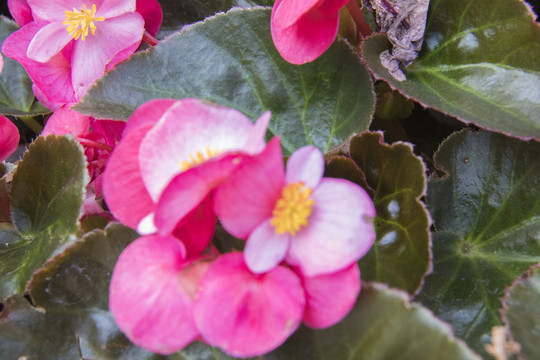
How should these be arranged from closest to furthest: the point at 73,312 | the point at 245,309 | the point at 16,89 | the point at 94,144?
the point at 245,309 → the point at 73,312 → the point at 94,144 → the point at 16,89

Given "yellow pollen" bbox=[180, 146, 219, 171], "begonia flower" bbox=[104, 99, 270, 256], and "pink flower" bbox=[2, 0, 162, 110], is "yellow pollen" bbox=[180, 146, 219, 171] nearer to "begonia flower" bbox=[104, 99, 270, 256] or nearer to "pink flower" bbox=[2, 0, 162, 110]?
"begonia flower" bbox=[104, 99, 270, 256]

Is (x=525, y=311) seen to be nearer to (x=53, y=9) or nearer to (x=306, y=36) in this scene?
(x=306, y=36)

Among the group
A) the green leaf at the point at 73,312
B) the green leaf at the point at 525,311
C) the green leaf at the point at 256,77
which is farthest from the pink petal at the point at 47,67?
the green leaf at the point at 525,311

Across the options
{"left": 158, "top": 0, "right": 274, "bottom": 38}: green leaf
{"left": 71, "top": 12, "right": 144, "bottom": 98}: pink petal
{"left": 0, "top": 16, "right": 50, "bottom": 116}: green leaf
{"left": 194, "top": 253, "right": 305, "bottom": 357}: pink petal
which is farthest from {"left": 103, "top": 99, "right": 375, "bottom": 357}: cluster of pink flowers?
{"left": 0, "top": 16, "right": 50, "bottom": 116}: green leaf

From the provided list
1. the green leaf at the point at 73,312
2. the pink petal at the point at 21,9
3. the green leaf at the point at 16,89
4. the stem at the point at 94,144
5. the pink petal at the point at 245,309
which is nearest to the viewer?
the pink petal at the point at 245,309

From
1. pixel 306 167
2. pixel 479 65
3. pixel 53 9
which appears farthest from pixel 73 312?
pixel 479 65

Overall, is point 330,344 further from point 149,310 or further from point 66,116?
point 66,116

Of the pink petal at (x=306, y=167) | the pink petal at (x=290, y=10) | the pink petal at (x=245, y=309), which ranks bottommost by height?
the pink petal at (x=245, y=309)

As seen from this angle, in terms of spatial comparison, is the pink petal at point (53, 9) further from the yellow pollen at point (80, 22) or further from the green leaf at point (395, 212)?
the green leaf at point (395, 212)
